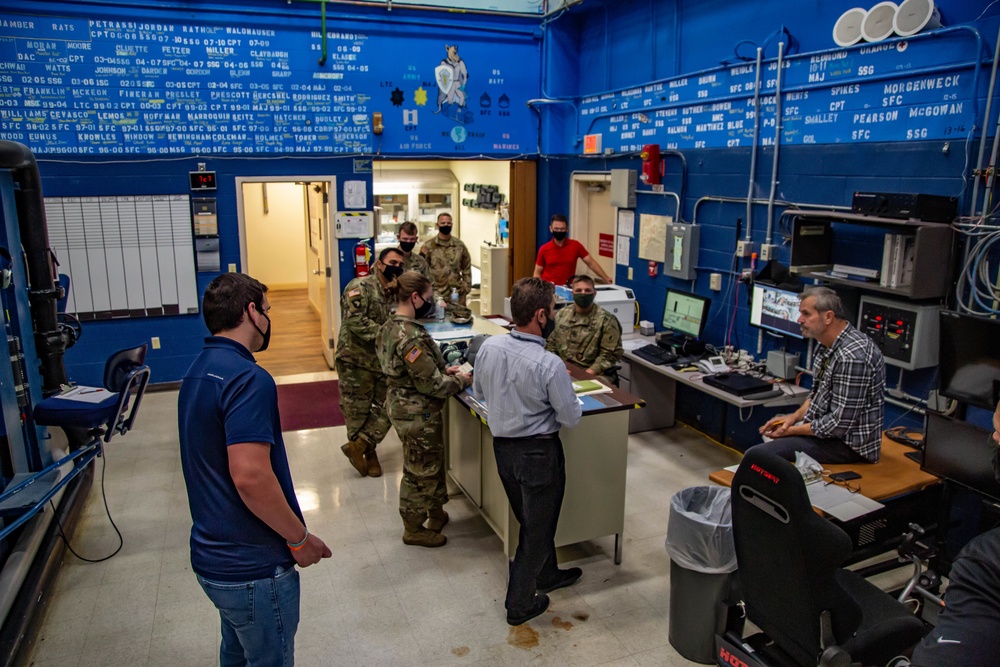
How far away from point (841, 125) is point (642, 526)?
2.89 meters

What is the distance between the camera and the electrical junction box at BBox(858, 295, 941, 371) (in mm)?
4023

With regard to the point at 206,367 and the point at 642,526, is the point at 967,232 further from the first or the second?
the point at 206,367

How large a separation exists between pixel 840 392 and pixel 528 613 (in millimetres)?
1933

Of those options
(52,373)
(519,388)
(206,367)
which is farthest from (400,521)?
(206,367)

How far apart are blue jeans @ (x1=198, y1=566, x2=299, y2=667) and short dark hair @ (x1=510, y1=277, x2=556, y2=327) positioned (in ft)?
4.80

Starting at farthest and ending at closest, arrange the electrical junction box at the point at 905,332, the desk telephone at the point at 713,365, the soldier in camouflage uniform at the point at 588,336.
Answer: the desk telephone at the point at 713,365 → the soldier in camouflage uniform at the point at 588,336 → the electrical junction box at the point at 905,332

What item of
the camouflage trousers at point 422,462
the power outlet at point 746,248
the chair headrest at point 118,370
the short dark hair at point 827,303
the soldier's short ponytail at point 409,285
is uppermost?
the power outlet at point 746,248

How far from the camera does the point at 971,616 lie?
1543 mm

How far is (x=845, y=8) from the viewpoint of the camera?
4.62 m

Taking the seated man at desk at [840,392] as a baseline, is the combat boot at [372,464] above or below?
below

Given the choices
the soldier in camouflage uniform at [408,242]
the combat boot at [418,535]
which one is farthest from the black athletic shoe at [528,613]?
the soldier in camouflage uniform at [408,242]

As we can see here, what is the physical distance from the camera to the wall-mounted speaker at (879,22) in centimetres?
426

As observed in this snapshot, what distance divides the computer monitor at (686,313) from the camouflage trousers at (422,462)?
2520 mm

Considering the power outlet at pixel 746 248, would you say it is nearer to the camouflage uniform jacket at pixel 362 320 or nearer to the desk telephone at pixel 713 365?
the desk telephone at pixel 713 365
